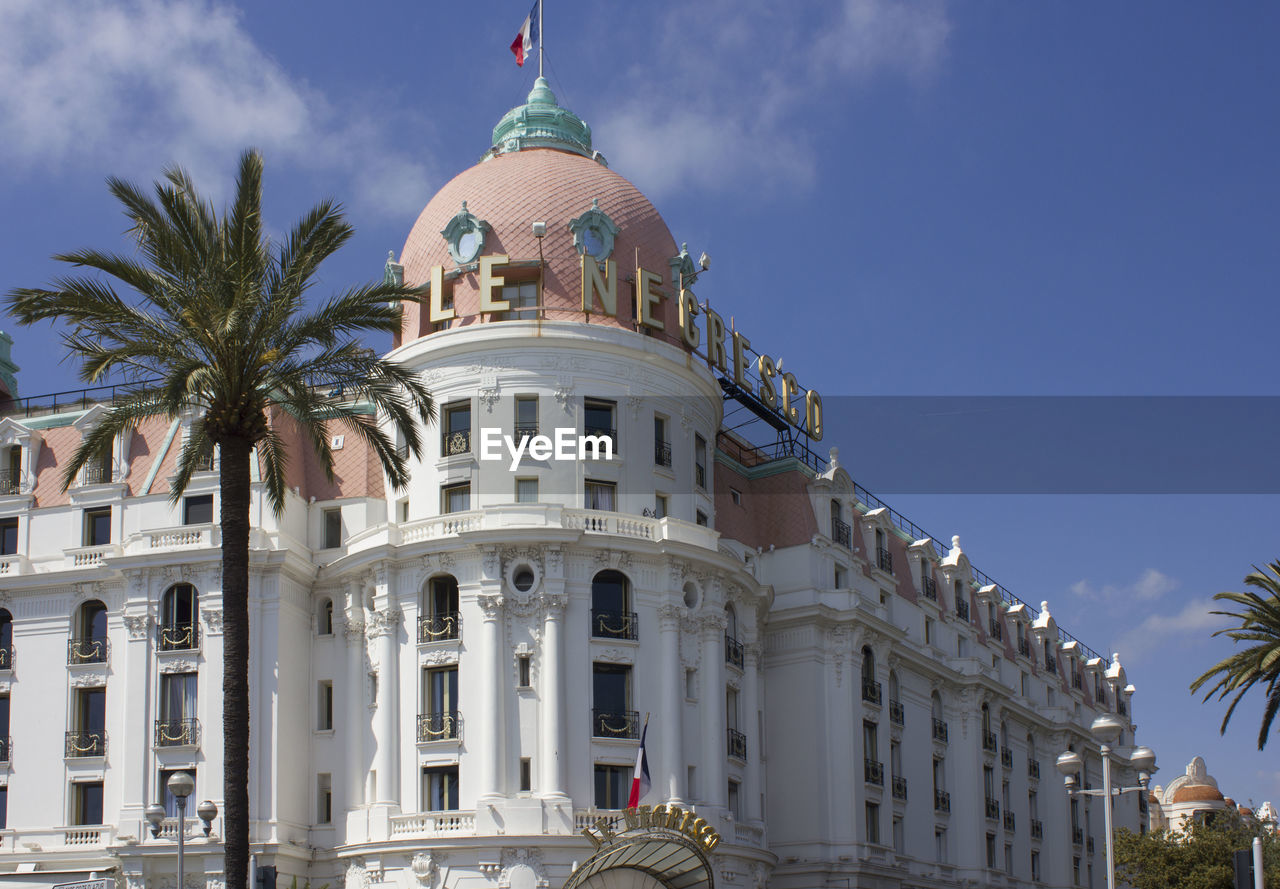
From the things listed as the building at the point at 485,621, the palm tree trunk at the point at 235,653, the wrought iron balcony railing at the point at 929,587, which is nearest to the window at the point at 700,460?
the building at the point at 485,621

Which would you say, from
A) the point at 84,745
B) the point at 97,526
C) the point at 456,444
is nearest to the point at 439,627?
the point at 456,444

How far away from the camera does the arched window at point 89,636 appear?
196 feet

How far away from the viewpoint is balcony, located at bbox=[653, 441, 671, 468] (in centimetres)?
6069

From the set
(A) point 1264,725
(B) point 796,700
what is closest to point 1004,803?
(B) point 796,700

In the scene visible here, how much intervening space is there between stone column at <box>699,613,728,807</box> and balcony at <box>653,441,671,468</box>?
5.95 meters

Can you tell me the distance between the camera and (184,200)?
3909cm

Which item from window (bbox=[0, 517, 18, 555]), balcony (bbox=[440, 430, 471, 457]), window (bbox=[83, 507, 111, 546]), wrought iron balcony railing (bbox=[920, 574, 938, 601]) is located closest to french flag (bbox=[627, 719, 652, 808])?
balcony (bbox=[440, 430, 471, 457])

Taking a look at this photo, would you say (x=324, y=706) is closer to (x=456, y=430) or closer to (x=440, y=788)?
(x=440, y=788)

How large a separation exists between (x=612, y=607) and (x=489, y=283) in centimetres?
1251

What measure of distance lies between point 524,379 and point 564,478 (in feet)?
12.6

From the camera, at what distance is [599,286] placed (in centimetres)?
5975

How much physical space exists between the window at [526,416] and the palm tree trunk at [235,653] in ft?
69.2

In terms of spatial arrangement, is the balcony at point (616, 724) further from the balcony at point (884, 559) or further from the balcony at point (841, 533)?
the balcony at point (884, 559)

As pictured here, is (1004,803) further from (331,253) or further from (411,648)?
(331,253)
